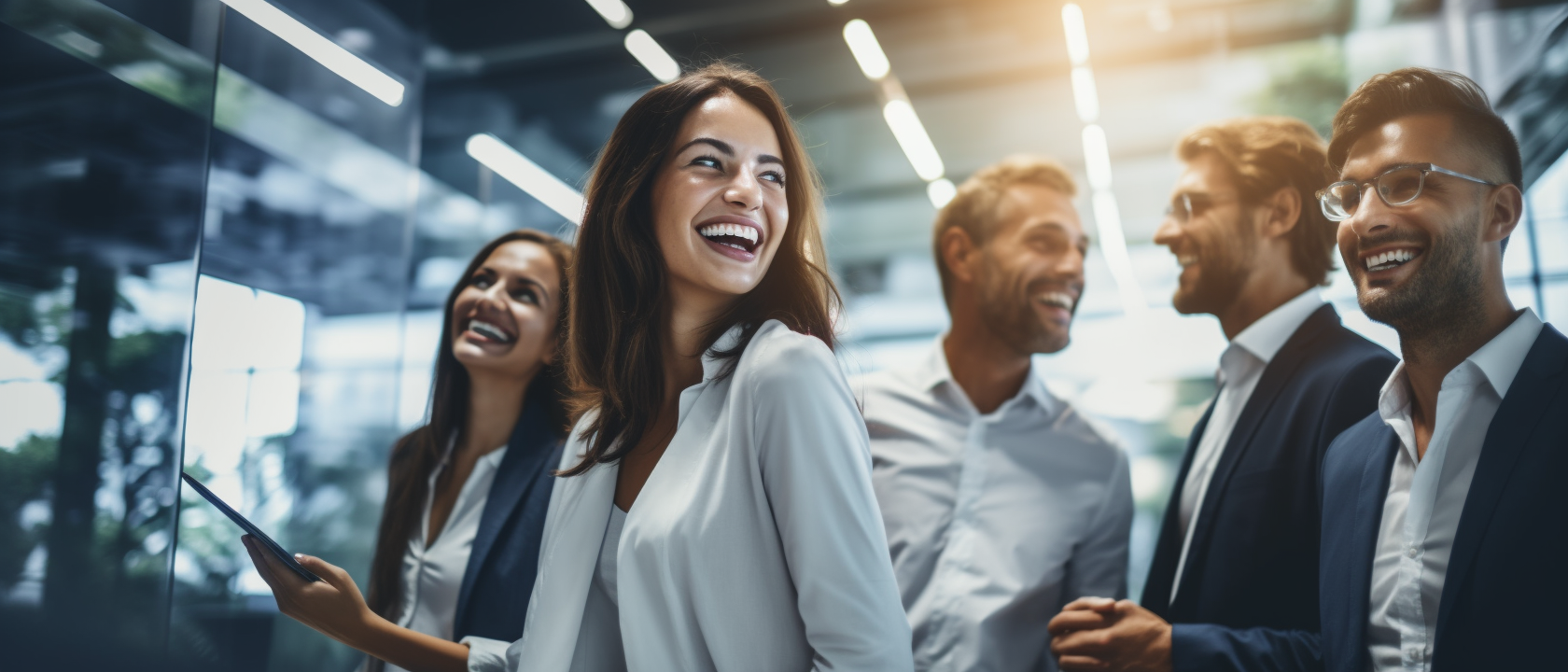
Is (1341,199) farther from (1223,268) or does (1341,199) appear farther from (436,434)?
(436,434)

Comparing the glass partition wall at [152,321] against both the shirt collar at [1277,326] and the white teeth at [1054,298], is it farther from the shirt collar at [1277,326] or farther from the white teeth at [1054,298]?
the shirt collar at [1277,326]

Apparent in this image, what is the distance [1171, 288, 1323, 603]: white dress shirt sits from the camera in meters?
2.24

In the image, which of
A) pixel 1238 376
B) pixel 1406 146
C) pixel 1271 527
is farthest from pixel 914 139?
pixel 1406 146

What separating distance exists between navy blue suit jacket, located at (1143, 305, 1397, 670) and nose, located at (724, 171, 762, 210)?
1.17 m

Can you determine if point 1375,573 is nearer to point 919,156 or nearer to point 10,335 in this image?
point 10,335

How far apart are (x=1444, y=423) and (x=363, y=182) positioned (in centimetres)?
358

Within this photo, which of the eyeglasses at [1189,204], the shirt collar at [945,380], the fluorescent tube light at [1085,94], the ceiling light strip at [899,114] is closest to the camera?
the eyeglasses at [1189,204]

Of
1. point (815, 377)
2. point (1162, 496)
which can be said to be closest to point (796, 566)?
point (815, 377)

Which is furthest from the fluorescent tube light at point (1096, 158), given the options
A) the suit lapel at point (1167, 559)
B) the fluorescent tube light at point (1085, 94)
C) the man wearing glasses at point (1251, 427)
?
the suit lapel at point (1167, 559)

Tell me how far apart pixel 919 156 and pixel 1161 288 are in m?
2.62

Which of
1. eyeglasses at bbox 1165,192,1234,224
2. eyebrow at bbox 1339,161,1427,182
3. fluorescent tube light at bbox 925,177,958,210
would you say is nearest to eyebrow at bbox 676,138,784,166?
eyebrow at bbox 1339,161,1427,182

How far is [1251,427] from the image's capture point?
2.11 meters

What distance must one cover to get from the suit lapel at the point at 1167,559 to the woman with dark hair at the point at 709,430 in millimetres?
1005

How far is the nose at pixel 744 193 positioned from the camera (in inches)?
64.9
